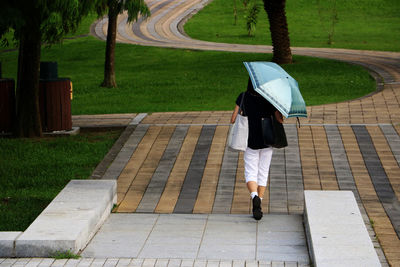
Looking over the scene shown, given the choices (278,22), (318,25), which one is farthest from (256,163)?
(318,25)

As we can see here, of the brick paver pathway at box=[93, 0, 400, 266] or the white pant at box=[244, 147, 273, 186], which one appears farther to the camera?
the brick paver pathway at box=[93, 0, 400, 266]

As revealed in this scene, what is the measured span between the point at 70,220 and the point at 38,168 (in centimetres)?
394

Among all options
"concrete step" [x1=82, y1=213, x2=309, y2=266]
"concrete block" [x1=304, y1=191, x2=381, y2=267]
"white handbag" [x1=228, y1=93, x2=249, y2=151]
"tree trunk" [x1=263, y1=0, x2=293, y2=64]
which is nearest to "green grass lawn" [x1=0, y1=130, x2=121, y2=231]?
"concrete step" [x1=82, y1=213, x2=309, y2=266]

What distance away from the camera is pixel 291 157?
37.4 ft

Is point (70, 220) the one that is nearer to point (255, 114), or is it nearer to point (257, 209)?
point (257, 209)

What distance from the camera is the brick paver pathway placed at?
8.96 m

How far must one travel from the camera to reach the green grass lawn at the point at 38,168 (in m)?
8.69

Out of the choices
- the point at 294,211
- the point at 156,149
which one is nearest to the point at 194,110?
the point at 156,149

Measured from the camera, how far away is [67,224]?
23.4 feet

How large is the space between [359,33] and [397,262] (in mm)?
37732

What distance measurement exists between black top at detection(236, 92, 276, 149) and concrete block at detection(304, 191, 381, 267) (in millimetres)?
785

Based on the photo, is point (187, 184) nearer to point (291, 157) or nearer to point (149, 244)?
point (291, 157)

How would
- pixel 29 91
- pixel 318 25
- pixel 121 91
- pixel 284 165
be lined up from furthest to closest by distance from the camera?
pixel 318 25
pixel 121 91
pixel 29 91
pixel 284 165

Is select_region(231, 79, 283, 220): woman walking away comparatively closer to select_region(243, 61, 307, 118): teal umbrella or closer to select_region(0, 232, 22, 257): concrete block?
select_region(243, 61, 307, 118): teal umbrella
